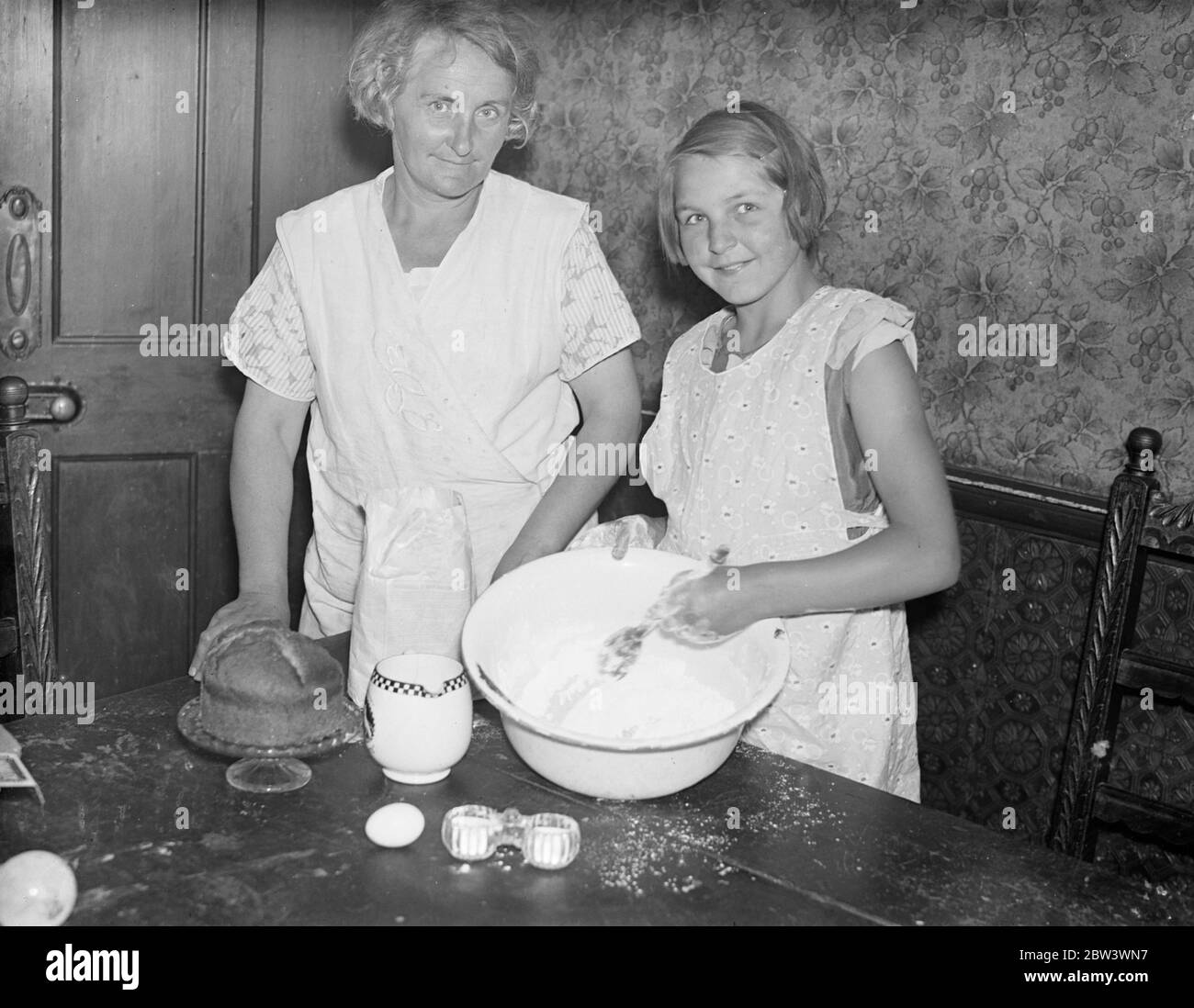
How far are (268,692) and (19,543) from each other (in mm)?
650

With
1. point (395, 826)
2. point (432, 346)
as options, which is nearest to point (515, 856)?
point (395, 826)

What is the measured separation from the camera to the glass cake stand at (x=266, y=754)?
118 cm

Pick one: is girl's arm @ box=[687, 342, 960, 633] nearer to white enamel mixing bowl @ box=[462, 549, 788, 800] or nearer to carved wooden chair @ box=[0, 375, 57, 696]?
white enamel mixing bowl @ box=[462, 549, 788, 800]

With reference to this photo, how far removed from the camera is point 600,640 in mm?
1412

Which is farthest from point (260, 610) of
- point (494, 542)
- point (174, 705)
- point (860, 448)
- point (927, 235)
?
point (927, 235)

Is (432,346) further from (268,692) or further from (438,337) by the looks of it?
(268,692)

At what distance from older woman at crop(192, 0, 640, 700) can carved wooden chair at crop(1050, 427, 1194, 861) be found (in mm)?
667

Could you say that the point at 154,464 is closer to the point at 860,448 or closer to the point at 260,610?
the point at 260,610

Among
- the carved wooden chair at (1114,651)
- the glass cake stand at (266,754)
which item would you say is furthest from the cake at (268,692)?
the carved wooden chair at (1114,651)

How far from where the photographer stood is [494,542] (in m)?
1.84

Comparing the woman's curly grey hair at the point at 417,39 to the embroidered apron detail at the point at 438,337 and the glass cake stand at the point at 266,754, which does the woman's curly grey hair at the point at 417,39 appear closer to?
the embroidered apron detail at the point at 438,337

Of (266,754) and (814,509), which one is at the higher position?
(814,509)

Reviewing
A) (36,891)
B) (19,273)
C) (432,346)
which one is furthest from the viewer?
(19,273)
